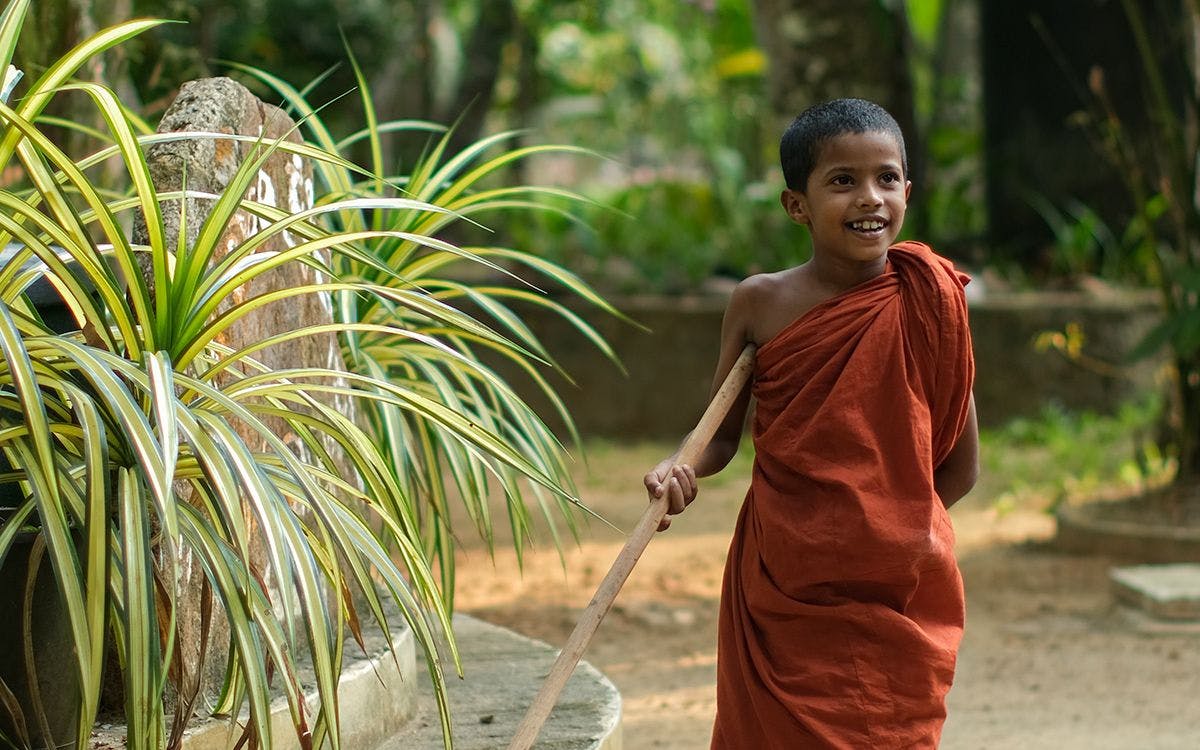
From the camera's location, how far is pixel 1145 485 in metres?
5.79

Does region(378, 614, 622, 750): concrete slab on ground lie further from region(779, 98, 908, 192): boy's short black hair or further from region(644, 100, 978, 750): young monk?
region(779, 98, 908, 192): boy's short black hair

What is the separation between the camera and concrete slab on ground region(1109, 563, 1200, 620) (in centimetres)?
468

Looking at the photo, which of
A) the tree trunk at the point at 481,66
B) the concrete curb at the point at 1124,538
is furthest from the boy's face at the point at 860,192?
the tree trunk at the point at 481,66

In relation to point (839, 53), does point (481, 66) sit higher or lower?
higher

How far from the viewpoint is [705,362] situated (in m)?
8.37

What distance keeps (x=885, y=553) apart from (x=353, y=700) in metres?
1.00

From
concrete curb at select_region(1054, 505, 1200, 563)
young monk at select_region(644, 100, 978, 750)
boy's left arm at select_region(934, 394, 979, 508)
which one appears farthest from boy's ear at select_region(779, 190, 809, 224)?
concrete curb at select_region(1054, 505, 1200, 563)

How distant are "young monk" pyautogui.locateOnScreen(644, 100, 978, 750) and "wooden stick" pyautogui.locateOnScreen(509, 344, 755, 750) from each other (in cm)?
4

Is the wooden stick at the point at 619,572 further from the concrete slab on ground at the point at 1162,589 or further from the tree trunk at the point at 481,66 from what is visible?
the tree trunk at the point at 481,66

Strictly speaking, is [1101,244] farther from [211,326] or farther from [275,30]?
[211,326]

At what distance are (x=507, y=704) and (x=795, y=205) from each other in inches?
47.6

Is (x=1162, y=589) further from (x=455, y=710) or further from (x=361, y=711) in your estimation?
(x=361, y=711)

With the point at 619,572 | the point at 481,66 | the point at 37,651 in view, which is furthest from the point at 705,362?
the point at 37,651

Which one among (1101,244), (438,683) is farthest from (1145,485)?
(438,683)
